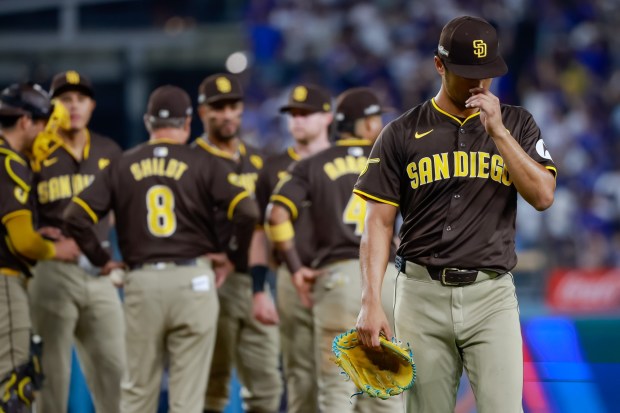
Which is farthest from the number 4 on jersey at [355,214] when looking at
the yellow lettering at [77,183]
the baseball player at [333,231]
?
the yellow lettering at [77,183]

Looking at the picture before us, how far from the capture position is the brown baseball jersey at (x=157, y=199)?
21.5 ft

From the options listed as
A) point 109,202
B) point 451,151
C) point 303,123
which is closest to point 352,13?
point 303,123

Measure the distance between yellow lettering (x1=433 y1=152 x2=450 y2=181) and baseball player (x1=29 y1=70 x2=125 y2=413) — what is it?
116 inches

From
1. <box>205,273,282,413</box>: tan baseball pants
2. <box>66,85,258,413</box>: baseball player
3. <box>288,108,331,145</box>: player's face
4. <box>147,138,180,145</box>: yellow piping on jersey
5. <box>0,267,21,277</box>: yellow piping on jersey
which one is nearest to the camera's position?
<box>0,267,21,277</box>: yellow piping on jersey

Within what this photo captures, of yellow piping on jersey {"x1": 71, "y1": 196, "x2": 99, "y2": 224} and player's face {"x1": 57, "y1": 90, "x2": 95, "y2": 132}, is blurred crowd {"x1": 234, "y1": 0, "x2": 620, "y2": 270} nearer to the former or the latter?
player's face {"x1": 57, "y1": 90, "x2": 95, "y2": 132}

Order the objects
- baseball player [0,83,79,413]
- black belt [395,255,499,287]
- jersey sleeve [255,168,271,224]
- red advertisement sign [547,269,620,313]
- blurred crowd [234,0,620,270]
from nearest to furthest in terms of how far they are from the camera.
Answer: black belt [395,255,499,287] → baseball player [0,83,79,413] → jersey sleeve [255,168,271,224] → red advertisement sign [547,269,620,313] → blurred crowd [234,0,620,270]

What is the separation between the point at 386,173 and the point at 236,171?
2853 millimetres

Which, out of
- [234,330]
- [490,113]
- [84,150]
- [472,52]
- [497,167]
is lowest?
[234,330]

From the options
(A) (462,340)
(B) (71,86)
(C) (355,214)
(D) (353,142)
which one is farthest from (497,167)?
(B) (71,86)

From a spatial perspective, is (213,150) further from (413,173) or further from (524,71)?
(524,71)

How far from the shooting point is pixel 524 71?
1800cm

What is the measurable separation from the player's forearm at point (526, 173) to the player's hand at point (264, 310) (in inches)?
116

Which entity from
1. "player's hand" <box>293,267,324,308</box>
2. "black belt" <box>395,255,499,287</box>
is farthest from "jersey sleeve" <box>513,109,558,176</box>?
"player's hand" <box>293,267,324,308</box>

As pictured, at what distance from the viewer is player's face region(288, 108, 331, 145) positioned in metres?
7.64
